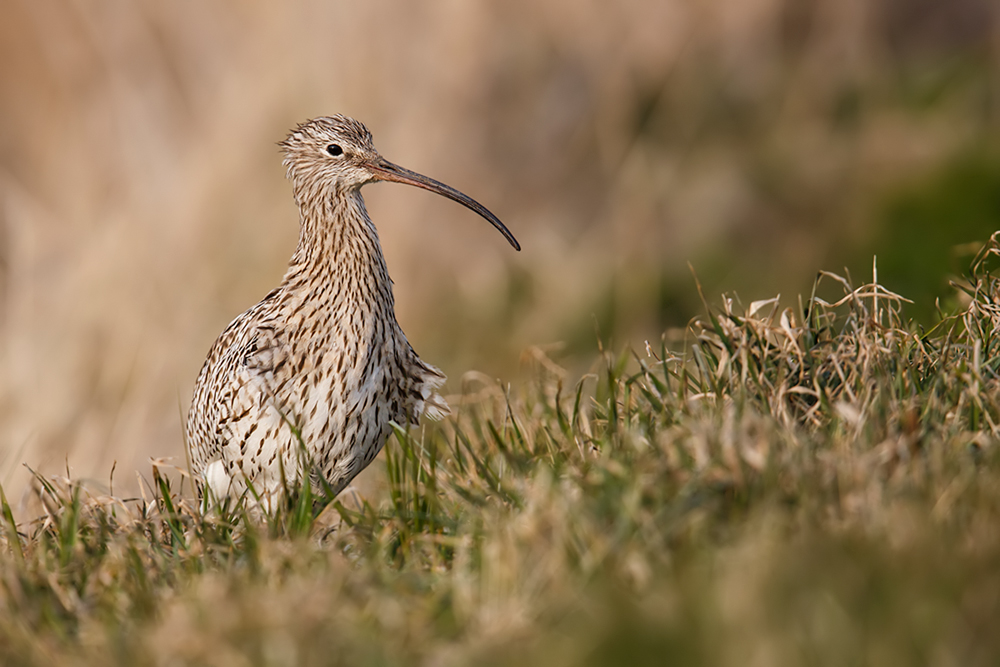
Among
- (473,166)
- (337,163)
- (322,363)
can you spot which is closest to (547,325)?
(473,166)

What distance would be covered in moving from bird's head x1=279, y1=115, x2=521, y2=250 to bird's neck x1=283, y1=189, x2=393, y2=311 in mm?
69

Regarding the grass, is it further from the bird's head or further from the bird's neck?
the bird's head

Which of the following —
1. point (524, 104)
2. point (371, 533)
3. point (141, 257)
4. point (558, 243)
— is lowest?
point (371, 533)

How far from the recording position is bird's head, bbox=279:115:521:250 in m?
5.46

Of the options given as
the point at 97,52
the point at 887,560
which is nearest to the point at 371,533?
the point at 887,560

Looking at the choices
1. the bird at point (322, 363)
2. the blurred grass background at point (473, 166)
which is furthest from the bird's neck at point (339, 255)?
the blurred grass background at point (473, 166)

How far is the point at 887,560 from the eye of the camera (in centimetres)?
270

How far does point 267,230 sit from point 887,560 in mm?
8062

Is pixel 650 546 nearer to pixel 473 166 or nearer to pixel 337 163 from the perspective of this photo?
pixel 337 163

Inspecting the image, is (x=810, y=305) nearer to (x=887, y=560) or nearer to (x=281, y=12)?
(x=887, y=560)

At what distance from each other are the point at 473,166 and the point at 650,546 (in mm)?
8896

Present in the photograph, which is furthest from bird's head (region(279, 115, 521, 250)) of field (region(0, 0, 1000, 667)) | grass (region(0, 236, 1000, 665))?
grass (region(0, 236, 1000, 665))

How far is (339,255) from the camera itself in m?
5.29

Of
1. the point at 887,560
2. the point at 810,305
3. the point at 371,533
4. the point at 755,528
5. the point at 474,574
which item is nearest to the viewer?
the point at 887,560
